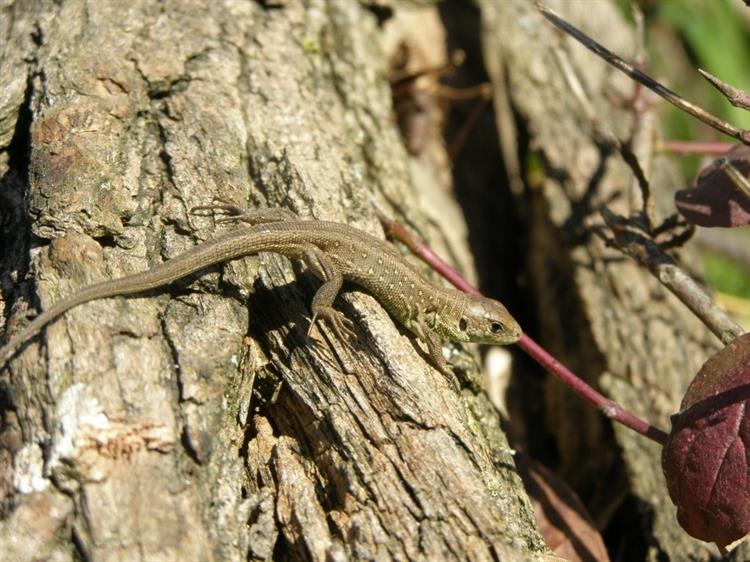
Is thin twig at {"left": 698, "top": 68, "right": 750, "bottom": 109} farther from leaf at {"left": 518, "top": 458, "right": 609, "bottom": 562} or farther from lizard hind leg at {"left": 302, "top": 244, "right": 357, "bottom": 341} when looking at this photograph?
leaf at {"left": 518, "top": 458, "right": 609, "bottom": 562}

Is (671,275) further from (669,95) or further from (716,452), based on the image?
(716,452)

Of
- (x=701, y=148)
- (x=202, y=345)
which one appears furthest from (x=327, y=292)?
(x=701, y=148)

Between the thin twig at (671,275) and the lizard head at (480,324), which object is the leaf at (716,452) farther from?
the lizard head at (480,324)

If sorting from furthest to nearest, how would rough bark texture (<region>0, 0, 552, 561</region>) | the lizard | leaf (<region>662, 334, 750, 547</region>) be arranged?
1. the lizard
2. leaf (<region>662, 334, 750, 547</region>)
3. rough bark texture (<region>0, 0, 552, 561</region>)

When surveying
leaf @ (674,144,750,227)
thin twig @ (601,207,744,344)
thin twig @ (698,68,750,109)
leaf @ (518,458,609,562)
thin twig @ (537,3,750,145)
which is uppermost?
thin twig @ (698,68,750,109)

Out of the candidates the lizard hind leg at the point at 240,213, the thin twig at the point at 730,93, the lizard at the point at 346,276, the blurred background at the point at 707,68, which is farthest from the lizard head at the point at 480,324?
the blurred background at the point at 707,68

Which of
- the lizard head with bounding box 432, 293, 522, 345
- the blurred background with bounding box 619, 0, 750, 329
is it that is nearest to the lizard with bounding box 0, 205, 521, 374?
the lizard head with bounding box 432, 293, 522, 345
